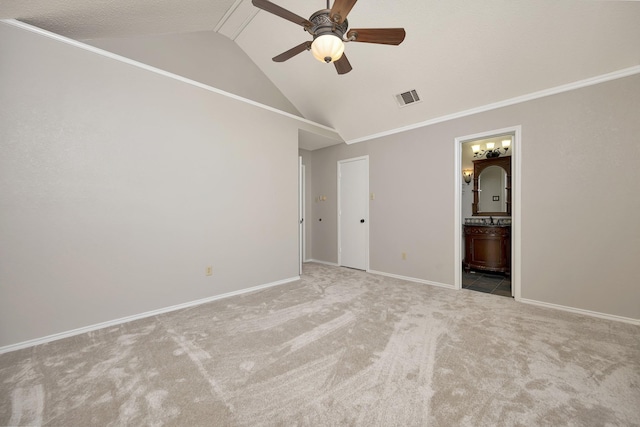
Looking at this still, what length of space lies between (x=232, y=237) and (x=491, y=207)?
15.5 feet

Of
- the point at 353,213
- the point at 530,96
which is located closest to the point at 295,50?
the point at 530,96

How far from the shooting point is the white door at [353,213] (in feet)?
15.7

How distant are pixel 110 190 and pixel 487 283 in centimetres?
513

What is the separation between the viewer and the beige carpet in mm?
1364

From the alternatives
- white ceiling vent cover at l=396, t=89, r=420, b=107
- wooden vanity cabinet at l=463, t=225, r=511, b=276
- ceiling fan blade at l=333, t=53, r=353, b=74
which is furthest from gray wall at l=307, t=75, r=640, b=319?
ceiling fan blade at l=333, t=53, r=353, b=74

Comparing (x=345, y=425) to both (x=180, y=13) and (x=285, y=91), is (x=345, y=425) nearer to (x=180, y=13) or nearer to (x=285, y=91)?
(x=180, y=13)

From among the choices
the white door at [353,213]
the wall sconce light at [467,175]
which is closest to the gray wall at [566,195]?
the white door at [353,213]

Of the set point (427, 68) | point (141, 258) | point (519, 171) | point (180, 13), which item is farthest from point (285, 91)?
point (519, 171)

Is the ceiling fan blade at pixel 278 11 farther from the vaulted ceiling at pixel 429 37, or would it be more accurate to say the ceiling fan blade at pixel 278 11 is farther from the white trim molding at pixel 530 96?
the white trim molding at pixel 530 96

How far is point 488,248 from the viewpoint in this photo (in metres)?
4.45

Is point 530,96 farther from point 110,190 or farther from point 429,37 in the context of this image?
point 110,190

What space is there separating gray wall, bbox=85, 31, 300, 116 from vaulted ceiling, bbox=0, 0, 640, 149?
143mm

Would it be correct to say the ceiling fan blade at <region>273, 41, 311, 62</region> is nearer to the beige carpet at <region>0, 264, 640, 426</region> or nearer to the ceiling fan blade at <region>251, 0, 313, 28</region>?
the ceiling fan blade at <region>251, 0, 313, 28</region>

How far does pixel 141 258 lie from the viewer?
268 cm
